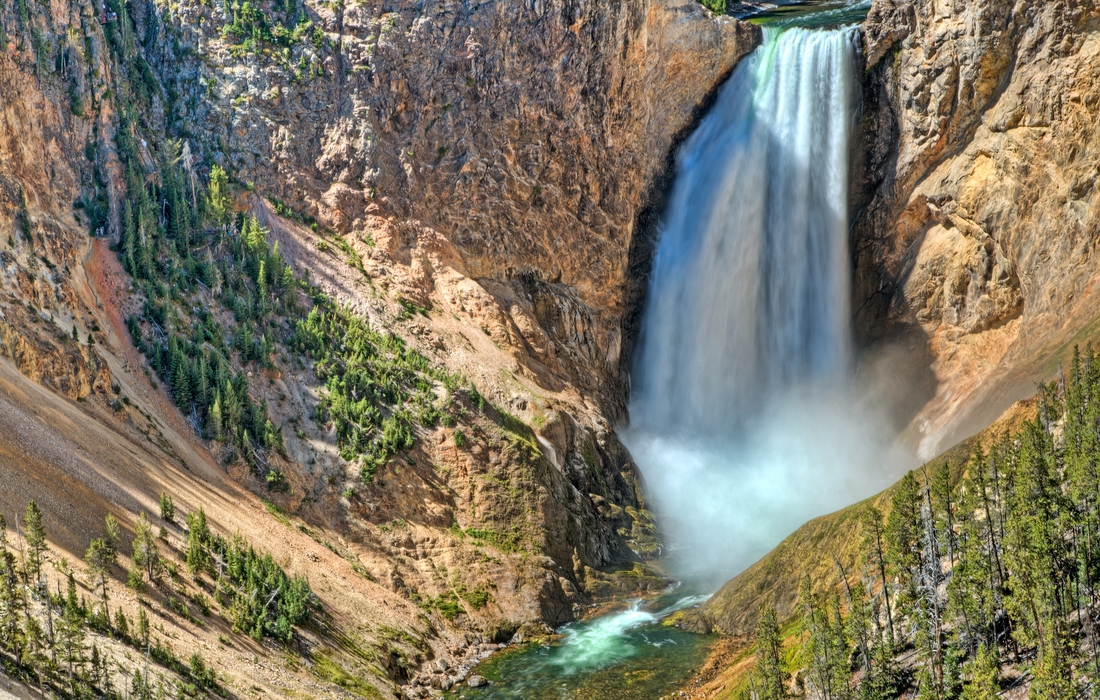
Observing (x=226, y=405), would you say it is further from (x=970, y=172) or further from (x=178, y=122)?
(x=970, y=172)

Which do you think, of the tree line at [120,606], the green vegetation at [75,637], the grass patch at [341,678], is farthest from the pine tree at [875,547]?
the green vegetation at [75,637]

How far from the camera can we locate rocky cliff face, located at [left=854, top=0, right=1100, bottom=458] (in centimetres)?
6278

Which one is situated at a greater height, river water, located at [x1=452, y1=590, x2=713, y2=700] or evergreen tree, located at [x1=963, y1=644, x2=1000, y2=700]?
river water, located at [x1=452, y1=590, x2=713, y2=700]

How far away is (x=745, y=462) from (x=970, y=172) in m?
26.0

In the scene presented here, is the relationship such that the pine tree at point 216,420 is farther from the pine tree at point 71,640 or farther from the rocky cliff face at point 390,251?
the pine tree at point 71,640

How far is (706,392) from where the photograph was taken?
268 feet

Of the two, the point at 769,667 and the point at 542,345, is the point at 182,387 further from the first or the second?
the point at 769,667

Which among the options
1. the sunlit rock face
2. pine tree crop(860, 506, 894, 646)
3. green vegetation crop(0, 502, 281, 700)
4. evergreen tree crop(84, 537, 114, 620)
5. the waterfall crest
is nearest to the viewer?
green vegetation crop(0, 502, 281, 700)

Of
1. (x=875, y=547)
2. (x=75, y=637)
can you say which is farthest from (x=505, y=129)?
(x=75, y=637)

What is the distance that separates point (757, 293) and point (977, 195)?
18.5 m

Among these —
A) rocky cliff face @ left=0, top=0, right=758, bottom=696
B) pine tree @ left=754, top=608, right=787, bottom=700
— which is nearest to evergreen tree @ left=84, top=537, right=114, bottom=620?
rocky cliff face @ left=0, top=0, right=758, bottom=696

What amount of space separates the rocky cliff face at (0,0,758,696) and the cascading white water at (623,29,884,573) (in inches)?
128

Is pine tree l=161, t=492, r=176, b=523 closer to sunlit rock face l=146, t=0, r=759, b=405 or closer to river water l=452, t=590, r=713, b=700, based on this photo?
river water l=452, t=590, r=713, b=700

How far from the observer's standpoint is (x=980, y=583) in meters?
37.4
